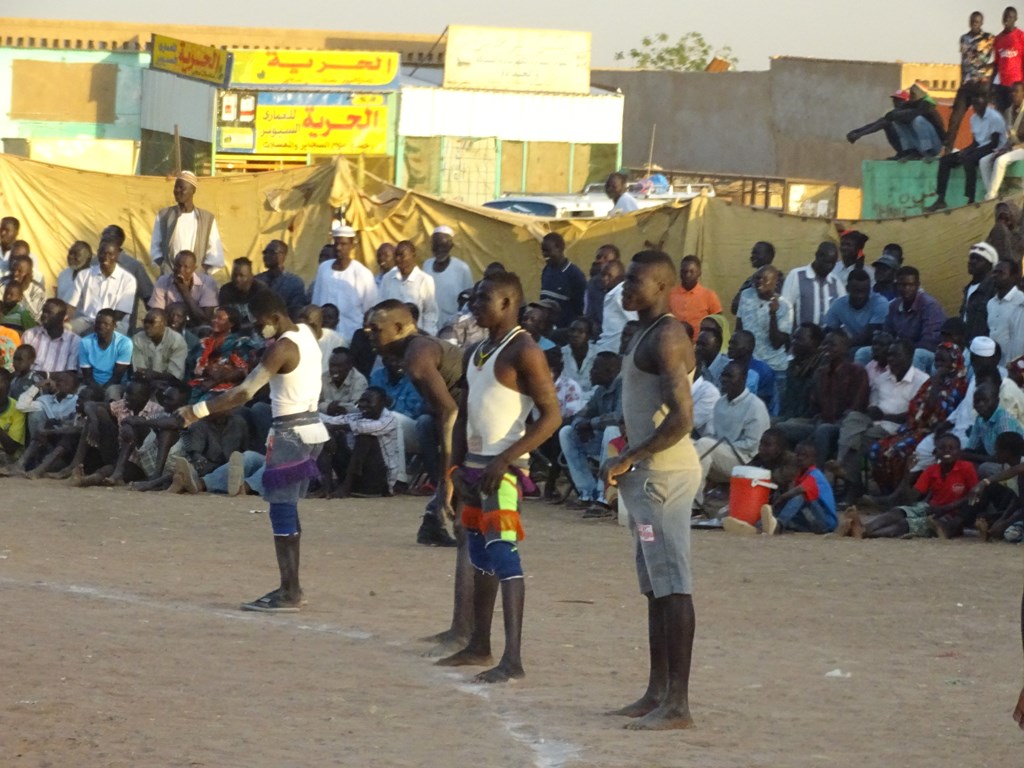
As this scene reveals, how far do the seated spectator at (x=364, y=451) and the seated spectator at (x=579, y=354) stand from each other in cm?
162

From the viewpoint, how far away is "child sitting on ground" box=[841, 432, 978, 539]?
1277 cm

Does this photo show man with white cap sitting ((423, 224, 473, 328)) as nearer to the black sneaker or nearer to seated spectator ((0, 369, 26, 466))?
seated spectator ((0, 369, 26, 466))

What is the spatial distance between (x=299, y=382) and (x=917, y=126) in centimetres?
1101

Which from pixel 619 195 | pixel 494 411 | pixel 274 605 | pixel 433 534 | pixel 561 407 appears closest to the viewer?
pixel 494 411

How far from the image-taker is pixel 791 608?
9.98m

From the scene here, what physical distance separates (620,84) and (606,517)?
102ft

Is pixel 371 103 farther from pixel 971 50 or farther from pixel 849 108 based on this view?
pixel 971 50

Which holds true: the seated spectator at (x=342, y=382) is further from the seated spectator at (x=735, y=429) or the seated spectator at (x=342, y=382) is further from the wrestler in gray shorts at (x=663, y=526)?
the wrestler in gray shorts at (x=663, y=526)

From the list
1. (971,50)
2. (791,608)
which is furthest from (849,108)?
(791,608)

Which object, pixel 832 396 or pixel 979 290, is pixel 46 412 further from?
pixel 979 290

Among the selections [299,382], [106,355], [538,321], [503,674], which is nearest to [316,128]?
A: [106,355]

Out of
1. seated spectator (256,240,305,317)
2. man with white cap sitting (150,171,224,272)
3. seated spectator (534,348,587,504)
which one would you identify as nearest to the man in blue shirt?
seated spectator (534,348,587,504)

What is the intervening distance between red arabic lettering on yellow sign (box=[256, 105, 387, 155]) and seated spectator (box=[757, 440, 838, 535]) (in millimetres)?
20208

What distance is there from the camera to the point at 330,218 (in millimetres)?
18578
